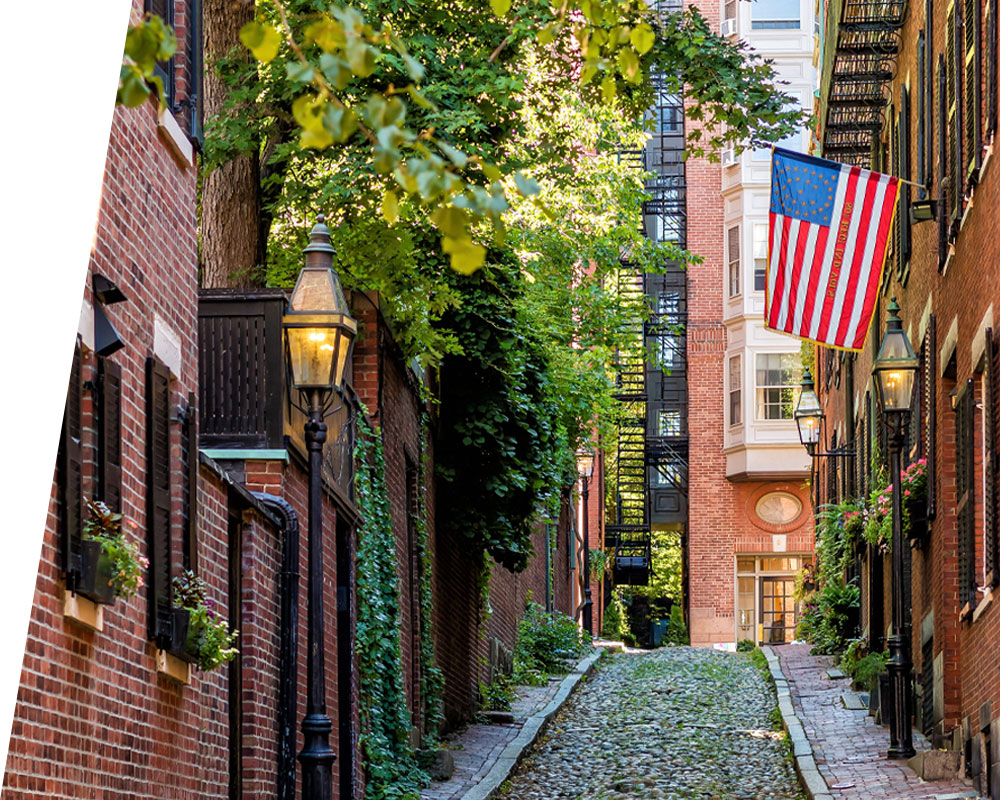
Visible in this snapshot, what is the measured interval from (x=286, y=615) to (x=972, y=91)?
7053 millimetres

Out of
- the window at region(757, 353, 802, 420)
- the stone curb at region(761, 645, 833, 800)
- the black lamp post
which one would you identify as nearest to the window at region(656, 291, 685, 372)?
the window at region(757, 353, 802, 420)

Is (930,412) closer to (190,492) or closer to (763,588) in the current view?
(190,492)

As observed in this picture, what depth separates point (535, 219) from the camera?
25969 millimetres

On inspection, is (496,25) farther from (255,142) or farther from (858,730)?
(858,730)

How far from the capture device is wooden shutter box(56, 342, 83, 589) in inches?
277

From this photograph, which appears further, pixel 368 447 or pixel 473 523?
pixel 473 523

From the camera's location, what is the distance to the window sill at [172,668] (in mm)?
8867

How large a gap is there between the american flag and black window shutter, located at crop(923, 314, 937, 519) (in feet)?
6.42

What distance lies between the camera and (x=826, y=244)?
14836mm

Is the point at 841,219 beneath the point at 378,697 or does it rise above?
above

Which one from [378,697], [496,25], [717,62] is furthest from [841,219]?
[378,697]

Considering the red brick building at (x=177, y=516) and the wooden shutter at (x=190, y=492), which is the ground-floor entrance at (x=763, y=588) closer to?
the red brick building at (x=177, y=516)

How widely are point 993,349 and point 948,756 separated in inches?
149

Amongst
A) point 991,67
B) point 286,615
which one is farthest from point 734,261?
point 286,615
